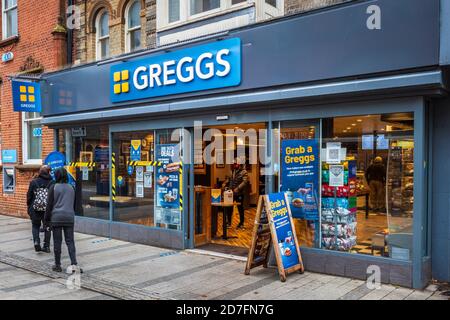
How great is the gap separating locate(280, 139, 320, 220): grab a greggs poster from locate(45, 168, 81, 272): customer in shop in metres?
3.64

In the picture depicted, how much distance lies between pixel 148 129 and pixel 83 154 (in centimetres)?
278

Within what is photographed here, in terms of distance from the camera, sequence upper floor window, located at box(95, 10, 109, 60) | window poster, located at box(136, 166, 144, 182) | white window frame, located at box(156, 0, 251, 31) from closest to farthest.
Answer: white window frame, located at box(156, 0, 251, 31) → window poster, located at box(136, 166, 144, 182) → upper floor window, located at box(95, 10, 109, 60)

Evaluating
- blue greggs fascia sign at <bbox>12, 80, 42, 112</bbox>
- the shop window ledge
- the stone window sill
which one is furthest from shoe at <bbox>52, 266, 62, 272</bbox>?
the stone window sill

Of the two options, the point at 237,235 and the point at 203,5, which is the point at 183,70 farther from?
the point at 237,235

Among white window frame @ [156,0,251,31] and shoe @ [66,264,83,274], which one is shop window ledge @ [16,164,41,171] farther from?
shoe @ [66,264,83,274]

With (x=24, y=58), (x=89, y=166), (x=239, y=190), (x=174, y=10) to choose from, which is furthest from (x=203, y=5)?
(x=24, y=58)

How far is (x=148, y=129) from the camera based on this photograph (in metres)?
9.55

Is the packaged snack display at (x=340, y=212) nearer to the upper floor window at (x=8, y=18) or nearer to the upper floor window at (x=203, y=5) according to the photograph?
the upper floor window at (x=203, y=5)

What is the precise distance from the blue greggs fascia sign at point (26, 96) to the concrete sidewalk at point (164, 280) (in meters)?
4.28

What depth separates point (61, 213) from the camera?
7.17 m

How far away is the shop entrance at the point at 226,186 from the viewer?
9.26 metres

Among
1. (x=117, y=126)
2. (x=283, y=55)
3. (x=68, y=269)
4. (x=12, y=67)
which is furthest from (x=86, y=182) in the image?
(x=283, y=55)

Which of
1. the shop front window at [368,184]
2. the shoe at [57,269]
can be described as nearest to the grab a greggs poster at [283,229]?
the shop front window at [368,184]

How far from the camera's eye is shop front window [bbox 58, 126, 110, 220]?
10.7m
